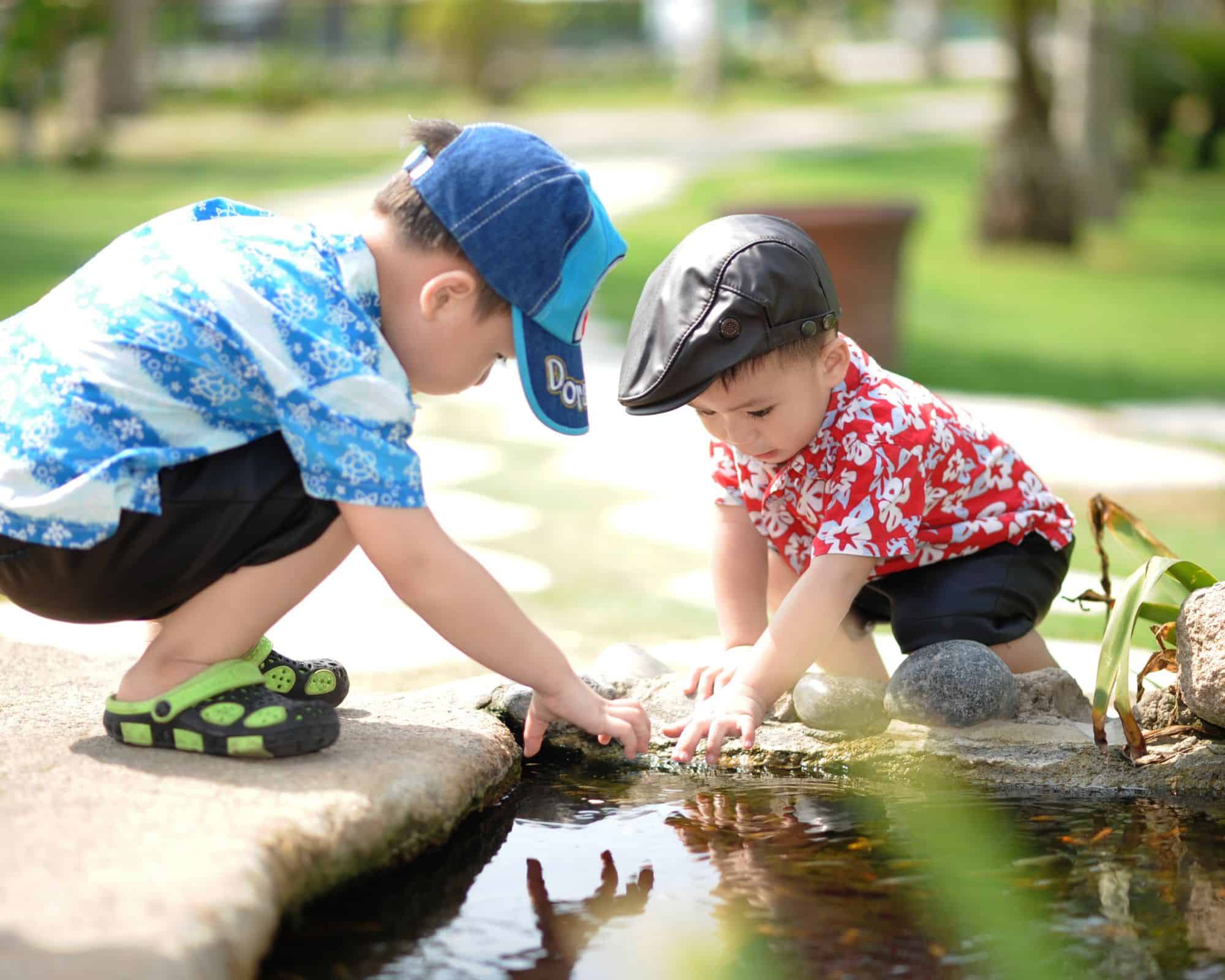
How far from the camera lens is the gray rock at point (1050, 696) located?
7.85 feet

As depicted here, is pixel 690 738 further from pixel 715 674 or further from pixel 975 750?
pixel 975 750

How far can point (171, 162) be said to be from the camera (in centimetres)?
1905

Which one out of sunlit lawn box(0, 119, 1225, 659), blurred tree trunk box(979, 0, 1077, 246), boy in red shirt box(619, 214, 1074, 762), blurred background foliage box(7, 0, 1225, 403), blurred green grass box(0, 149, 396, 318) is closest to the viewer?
boy in red shirt box(619, 214, 1074, 762)

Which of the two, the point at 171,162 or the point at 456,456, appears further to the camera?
the point at 171,162

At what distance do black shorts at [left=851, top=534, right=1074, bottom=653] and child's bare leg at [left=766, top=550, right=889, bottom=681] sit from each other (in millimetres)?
107

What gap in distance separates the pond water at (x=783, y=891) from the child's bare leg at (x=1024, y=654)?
39 centimetres

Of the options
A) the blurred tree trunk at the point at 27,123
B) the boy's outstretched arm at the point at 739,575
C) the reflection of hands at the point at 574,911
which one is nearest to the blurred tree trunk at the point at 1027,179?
the boy's outstretched arm at the point at 739,575

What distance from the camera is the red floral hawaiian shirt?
7.60 ft

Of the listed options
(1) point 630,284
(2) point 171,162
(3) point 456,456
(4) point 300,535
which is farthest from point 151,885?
(2) point 171,162

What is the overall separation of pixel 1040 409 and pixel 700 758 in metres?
3.84

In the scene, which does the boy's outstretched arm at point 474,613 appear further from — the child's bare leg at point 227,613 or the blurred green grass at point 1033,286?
the blurred green grass at point 1033,286

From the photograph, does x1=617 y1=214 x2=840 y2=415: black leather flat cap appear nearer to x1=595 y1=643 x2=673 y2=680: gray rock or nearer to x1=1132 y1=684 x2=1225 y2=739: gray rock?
x1=595 y1=643 x2=673 y2=680: gray rock

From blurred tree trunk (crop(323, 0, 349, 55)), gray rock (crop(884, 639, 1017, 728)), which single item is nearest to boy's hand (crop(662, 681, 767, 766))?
gray rock (crop(884, 639, 1017, 728))

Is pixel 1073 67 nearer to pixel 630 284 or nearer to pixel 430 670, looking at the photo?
pixel 630 284
